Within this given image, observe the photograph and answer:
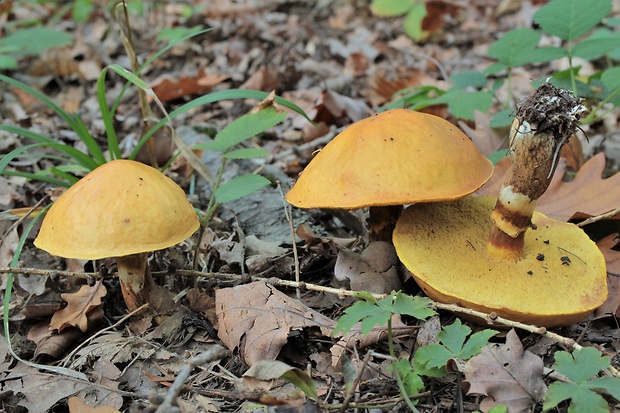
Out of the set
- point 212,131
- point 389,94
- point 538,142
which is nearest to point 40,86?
point 212,131

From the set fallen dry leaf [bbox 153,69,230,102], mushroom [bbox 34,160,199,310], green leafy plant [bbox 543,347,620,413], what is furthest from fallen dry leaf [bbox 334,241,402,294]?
fallen dry leaf [bbox 153,69,230,102]

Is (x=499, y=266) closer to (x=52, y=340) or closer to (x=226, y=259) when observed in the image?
(x=226, y=259)

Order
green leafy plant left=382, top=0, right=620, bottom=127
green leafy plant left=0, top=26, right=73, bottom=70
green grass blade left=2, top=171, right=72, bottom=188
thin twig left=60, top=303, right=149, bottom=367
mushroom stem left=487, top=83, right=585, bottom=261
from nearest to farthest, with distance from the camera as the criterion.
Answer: mushroom stem left=487, top=83, right=585, bottom=261 → thin twig left=60, top=303, right=149, bottom=367 → green grass blade left=2, top=171, right=72, bottom=188 → green leafy plant left=382, top=0, right=620, bottom=127 → green leafy plant left=0, top=26, right=73, bottom=70

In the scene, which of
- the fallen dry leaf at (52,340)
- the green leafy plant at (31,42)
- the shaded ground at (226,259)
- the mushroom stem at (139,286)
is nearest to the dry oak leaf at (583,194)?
the shaded ground at (226,259)

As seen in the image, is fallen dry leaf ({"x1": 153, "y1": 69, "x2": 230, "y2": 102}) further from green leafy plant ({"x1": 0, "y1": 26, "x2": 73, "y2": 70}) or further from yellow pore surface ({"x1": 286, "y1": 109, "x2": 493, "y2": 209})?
yellow pore surface ({"x1": 286, "y1": 109, "x2": 493, "y2": 209})

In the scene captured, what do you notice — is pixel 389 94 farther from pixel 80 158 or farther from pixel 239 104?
pixel 80 158

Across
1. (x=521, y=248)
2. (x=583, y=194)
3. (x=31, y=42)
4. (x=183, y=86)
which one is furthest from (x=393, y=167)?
(x=31, y=42)

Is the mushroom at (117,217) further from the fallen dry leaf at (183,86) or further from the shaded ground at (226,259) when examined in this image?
the fallen dry leaf at (183,86)
